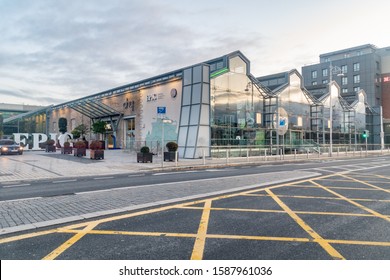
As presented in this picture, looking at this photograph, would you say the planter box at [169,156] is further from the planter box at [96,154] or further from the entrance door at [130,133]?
the entrance door at [130,133]

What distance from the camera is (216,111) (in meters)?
27.1

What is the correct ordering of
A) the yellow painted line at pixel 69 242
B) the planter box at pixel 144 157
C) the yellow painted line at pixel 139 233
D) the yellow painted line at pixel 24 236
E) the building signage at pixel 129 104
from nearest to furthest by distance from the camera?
the yellow painted line at pixel 69 242 < the yellow painted line at pixel 24 236 < the yellow painted line at pixel 139 233 < the planter box at pixel 144 157 < the building signage at pixel 129 104

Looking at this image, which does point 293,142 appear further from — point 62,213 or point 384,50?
point 384,50

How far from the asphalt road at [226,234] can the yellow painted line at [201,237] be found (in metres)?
0.01

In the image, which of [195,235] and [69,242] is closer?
[69,242]

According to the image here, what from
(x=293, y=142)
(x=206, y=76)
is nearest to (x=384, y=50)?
(x=293, y=142)

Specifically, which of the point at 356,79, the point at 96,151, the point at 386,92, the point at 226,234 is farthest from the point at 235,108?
the point at 386,92

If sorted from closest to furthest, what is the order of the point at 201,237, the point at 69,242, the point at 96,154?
the point at 69,242
the point at 201,237
the point at 96,154

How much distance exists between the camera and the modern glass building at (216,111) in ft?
85.5

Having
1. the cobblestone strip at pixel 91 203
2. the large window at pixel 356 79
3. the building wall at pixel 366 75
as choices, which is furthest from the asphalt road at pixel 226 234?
the large window at pixel 356 79

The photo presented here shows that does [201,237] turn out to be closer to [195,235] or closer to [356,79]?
[195,235]

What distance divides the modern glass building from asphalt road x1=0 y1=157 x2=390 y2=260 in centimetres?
1108

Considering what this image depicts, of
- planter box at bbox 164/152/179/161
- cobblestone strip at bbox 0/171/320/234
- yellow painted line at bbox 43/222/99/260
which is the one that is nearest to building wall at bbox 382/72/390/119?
planter box at bbox 164/152/179/161

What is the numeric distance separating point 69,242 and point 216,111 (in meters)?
23.4
